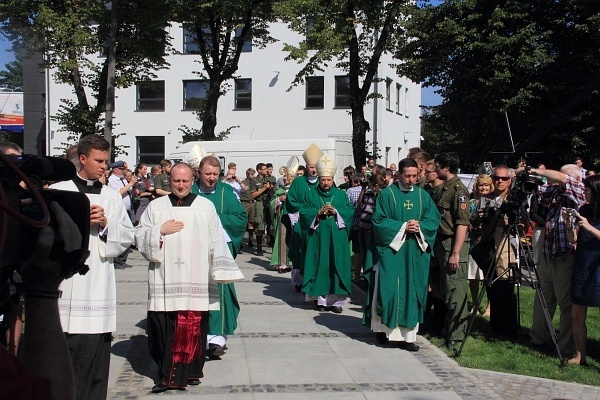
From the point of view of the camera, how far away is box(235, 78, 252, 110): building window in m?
35.7

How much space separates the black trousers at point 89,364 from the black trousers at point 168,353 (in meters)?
0.96

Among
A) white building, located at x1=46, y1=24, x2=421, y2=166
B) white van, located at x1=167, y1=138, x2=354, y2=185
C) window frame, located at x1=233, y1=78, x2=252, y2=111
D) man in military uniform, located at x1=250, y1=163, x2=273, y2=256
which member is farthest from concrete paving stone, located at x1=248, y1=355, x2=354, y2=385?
window frame, located at x1=233, y1=78, x2=252, y2=111

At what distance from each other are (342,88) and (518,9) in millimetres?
12912

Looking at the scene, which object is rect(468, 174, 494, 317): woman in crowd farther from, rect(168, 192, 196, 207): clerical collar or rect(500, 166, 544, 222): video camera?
rect(168, 192, 196, 207): clerical collar

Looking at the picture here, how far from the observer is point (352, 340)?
7.80m

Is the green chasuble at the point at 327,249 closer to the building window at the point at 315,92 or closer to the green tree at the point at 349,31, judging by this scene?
the green tree at the point at 349,31

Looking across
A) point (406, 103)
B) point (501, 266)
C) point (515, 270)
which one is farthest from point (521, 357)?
point (406, 103)

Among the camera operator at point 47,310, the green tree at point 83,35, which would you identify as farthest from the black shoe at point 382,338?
the green tree at point 83,35

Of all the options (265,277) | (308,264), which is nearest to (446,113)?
(265,277)

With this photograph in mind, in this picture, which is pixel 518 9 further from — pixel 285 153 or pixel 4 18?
pixel 4 18

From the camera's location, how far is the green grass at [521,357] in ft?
21.0

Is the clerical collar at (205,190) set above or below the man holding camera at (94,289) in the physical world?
above

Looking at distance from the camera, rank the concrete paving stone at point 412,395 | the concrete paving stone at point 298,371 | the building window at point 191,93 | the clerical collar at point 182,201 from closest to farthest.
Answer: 1. the concrete paving stone at point 412,395
2. the clerical collar at point 182,201
3. the concrete paving stone at point 298,371
4. the building window at point 191,93

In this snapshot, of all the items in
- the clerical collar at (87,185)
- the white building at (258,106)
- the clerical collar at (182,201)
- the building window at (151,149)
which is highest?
the white building at (258,106)
